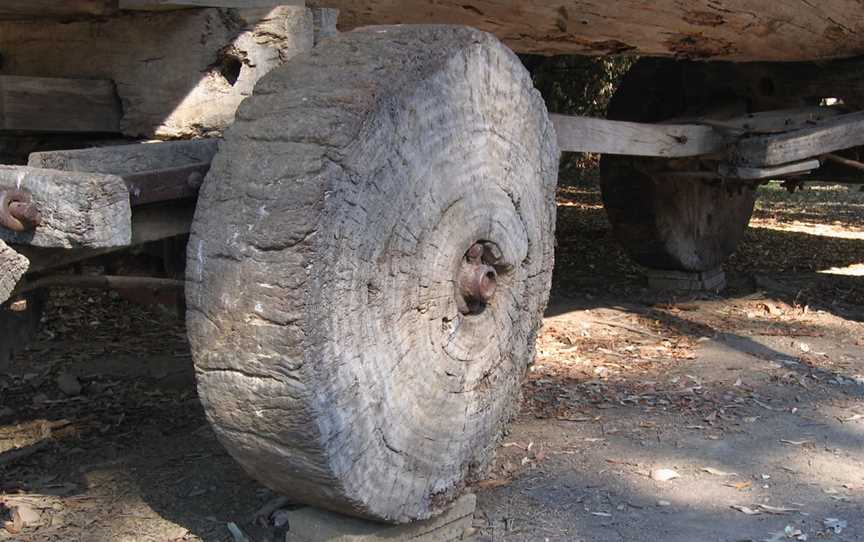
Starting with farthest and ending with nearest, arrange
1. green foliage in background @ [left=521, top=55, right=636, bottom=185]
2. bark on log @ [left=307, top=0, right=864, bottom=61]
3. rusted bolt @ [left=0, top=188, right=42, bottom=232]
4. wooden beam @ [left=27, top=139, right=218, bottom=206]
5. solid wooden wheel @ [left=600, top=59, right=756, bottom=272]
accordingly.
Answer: green foliage in background @ [left=521, top=55, right=636, bottom=185]
solid wooden wheel @ [left=600, top=59, right=756, bottom=272]
bark on log @ [left=307, top=0, right=864, bottom=61]
wooden beam @ [left=27, top=139, right=218, bottom=206]
rusted bolt @ [left=0, top=188, right=42, bottom=232]

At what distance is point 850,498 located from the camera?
3.21 metres

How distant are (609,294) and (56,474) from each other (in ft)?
12.2

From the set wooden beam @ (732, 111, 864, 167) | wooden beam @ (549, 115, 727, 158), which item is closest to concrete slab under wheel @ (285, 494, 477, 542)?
wooden beam @ (549, 115, 727, 158)

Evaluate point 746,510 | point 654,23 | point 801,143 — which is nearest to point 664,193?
point 801,143

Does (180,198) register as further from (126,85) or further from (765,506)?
(765,506)

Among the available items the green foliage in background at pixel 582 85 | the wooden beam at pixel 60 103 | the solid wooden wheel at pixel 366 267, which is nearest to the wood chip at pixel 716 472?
the solid wooden wheel at pixel 366 267

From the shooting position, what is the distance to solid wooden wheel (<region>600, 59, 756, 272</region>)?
5781mm

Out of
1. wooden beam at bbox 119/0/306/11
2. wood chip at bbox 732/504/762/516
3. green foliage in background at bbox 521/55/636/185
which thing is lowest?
wood chip at bbox 732/504/762/516

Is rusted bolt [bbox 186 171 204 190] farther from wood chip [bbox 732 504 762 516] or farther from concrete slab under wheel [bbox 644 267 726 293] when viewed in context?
concrete slab under wheel [bbox 644 267 726 293]

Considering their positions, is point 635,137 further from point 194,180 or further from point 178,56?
point 194,180

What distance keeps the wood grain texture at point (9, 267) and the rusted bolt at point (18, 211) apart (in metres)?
0.05

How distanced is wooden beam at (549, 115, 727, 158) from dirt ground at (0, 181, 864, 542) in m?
0.98

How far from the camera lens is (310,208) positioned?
210 centimetres

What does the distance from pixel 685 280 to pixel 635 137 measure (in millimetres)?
2066
